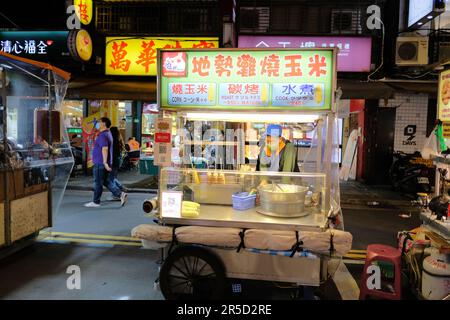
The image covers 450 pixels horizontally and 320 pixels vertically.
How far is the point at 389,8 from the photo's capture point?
11172 mm

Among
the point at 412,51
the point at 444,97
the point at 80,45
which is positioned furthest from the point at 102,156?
the point at 412,51

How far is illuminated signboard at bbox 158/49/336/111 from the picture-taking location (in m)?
3.68

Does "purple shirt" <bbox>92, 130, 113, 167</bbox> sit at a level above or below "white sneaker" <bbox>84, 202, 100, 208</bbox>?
above

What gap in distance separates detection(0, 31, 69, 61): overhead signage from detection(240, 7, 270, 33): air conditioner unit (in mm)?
5561

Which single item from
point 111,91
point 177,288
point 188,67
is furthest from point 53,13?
point 177,288

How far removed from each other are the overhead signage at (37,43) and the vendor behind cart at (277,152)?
349 inches

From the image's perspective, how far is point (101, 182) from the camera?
28.8 ft

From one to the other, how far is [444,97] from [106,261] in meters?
5.09

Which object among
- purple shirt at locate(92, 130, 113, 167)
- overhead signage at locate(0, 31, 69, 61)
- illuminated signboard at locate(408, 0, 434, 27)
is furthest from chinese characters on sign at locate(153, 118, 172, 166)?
overhead signage at locate(0, 31, 69, 61)

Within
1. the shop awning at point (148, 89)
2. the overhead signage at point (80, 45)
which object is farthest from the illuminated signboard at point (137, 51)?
the shop awning at point (148, 89)

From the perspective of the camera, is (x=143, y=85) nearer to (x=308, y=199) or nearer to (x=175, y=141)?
(x=175, y=141)

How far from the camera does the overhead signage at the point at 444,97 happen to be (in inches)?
184

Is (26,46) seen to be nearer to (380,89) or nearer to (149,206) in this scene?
(149,206)

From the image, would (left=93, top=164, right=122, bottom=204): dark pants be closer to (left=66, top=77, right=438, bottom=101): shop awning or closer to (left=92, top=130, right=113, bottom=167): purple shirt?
→ (left=92, top=130, right=113, bottom=167): purple shirt
